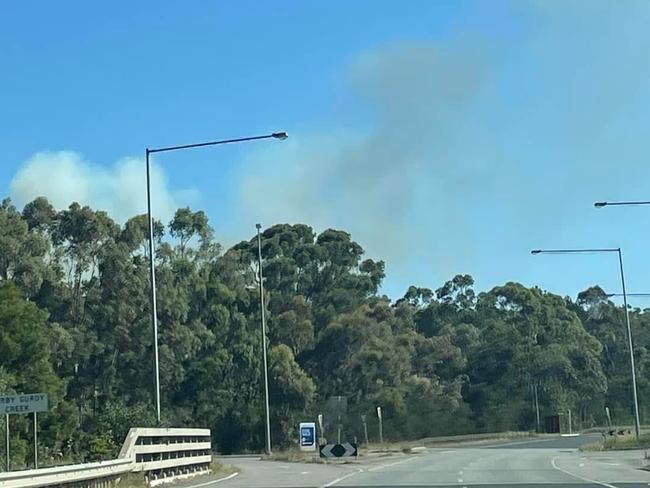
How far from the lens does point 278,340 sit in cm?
9688

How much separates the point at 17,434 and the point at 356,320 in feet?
167

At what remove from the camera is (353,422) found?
9194 cm

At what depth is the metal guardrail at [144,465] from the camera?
70.3ft

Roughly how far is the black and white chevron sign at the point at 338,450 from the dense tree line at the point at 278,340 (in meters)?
4.18

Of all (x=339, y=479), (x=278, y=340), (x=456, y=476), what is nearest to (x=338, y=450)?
(x=339, y=479)

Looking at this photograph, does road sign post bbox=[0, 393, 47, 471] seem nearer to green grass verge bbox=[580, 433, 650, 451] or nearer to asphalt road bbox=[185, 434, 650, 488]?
asphalt road bbox=[185, 434, 650, 488]

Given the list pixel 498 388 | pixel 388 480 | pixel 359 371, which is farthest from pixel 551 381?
pixel 388 480

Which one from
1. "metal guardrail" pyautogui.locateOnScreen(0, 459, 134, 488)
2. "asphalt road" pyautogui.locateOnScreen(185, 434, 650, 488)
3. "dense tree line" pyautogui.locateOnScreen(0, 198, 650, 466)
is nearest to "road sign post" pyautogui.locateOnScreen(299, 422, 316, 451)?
"dense tree line" pyautogui.locateOnScreen(0, 198, 650, 466)

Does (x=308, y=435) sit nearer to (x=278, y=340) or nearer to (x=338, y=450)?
(x=338, y=450)

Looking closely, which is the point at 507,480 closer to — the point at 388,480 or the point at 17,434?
the point at 388,480

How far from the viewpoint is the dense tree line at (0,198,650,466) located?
75438mm

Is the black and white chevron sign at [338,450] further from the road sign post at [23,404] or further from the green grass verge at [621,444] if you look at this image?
the road sign post at [23,404]

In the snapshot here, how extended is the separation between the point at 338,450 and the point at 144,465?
17649 mm

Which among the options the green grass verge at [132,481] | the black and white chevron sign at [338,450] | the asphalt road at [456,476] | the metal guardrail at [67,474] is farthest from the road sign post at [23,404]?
the black and white chevron sign at [338,450]
